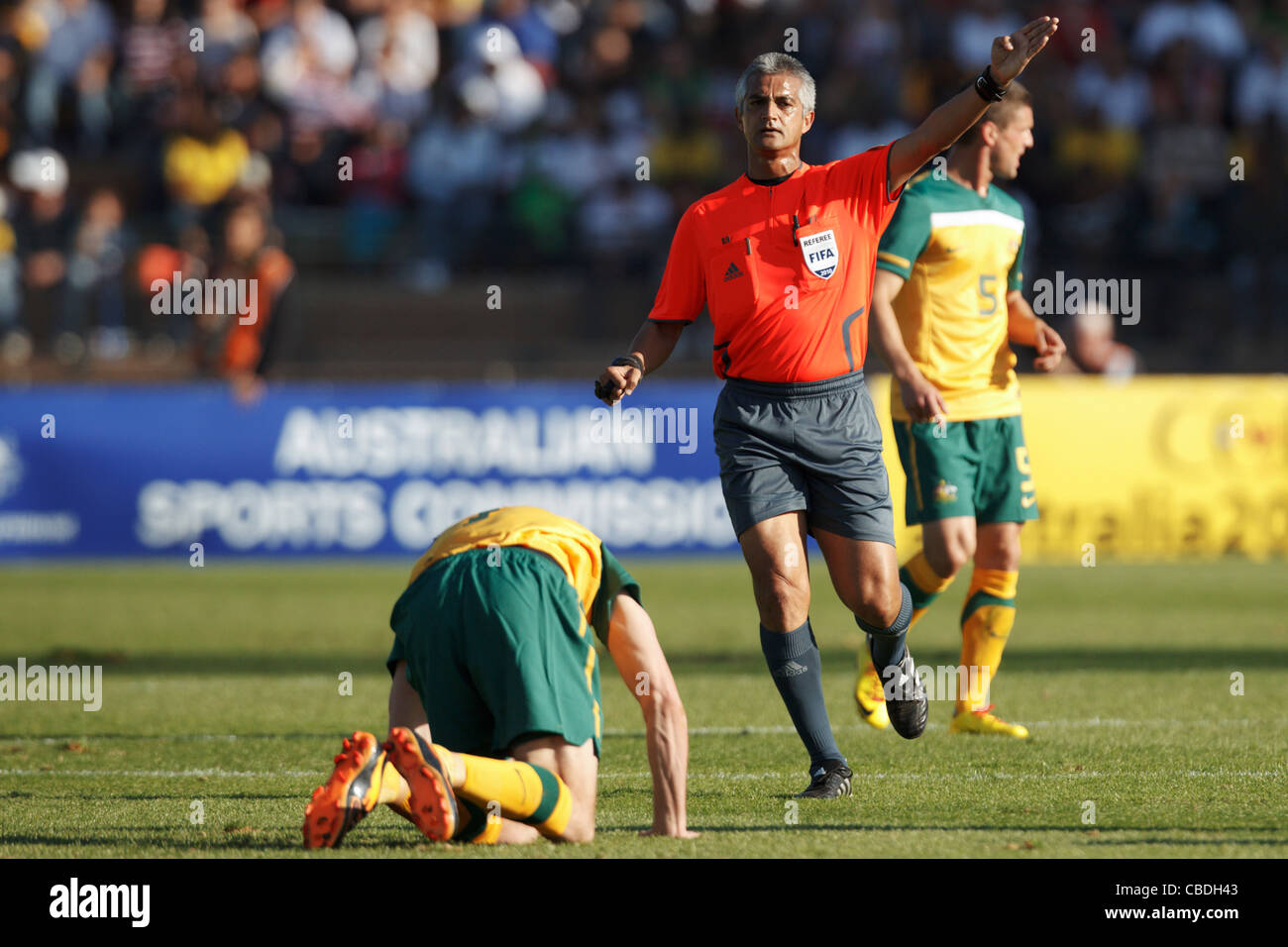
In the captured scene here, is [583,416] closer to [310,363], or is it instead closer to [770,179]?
[310,363]

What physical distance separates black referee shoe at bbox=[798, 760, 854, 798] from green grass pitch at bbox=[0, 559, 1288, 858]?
0.06 meters

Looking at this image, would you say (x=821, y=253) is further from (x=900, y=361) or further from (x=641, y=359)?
(x=900, y=361)

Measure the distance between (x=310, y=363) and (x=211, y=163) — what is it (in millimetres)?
3199

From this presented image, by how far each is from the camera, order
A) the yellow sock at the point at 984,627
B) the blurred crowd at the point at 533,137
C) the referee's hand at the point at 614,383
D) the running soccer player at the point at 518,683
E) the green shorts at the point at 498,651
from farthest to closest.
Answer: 1. the blurred crowd at the point at 533,137
2. the yellow sock at the point at 984,627
3. the referee's hand at the point at 614,383
4. the green shorts at the point at 498,651
5. the running soccer player at the point at 518,683

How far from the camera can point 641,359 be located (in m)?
6.08

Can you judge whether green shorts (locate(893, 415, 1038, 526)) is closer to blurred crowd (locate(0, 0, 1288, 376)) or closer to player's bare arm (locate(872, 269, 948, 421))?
player's bare arm (locate(872, 269, 948, 421))

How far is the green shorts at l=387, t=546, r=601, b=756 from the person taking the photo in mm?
5082

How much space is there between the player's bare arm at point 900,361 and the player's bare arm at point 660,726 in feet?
6.15

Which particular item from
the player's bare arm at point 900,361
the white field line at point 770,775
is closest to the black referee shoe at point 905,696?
the white field line at point 770,775

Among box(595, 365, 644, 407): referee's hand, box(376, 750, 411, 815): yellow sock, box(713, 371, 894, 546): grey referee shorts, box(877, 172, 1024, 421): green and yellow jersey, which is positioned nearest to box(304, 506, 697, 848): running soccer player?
box(376, 750, 411, 815): yellow sock

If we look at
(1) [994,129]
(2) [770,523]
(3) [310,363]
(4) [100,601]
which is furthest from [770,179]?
(3) [310,363]

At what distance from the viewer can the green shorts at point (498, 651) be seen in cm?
508

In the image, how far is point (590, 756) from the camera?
5.21 m

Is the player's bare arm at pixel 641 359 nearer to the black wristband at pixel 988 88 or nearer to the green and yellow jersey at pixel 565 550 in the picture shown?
the green and yellow jersey at pixel 565 550
